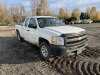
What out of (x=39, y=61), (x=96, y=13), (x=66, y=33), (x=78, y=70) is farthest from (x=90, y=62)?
(x=96, y=13)

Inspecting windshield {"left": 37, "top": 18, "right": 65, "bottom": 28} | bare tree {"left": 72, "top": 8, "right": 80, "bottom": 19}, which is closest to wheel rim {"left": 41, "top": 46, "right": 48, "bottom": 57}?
windshield {"left": 37, "top": 18, "right": 65, "bottom": 28}

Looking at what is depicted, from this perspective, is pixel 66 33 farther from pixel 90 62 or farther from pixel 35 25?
pixel 35 25

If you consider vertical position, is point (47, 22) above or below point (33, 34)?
above

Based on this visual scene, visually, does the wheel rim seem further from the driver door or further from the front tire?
the driver door

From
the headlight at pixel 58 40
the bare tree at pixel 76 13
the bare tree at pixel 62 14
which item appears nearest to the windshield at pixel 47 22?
the headlight at pixel 58 40

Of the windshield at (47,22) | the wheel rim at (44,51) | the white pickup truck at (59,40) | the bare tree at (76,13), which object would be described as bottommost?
the wheel rim at (44,51)

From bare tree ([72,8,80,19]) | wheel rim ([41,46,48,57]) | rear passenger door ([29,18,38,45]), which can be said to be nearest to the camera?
wheel rim ([41,46,48,57])

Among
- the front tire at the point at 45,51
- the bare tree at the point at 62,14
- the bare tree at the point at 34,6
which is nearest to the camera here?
the front tire at the point at 45,51

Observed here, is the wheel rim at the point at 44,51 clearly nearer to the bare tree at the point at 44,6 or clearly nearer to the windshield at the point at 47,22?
the windshield at the point at 47,22

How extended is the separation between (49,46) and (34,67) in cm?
102

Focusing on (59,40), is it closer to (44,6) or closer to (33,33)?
(33,33)

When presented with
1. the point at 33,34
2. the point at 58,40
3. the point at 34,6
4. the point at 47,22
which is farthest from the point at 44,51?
the point at 34,6

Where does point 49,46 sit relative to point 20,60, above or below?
above

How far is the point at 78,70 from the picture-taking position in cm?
557
